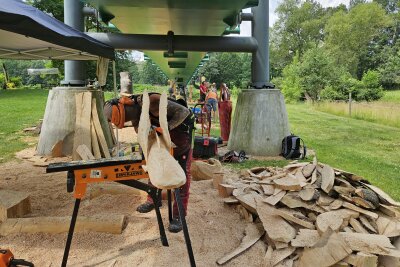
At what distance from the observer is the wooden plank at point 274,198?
416 cm

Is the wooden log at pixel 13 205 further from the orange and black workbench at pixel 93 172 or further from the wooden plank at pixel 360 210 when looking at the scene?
the wooden plank at pixel 360 210

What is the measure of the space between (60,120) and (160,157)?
7.09 m

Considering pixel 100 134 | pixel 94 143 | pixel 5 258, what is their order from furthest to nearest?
pixel 100 134
pixel 94 143
pixel 5 258

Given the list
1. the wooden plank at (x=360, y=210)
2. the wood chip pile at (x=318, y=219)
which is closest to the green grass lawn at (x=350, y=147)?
the wood chip pile at (x=318, y=219)

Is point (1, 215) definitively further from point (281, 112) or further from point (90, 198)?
point (281, 112)

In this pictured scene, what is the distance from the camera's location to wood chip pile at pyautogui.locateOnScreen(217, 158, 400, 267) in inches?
122

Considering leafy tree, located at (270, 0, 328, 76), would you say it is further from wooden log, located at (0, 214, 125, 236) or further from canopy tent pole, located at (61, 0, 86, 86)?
wooden log, located at (0, 214, 125, 236)

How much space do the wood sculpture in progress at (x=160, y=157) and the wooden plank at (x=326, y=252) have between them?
1679mm

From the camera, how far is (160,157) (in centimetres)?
237

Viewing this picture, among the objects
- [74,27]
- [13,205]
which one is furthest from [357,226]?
[74,27]

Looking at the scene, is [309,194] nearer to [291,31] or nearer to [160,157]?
[160,157]

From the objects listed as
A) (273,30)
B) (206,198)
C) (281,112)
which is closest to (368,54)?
(273,30)

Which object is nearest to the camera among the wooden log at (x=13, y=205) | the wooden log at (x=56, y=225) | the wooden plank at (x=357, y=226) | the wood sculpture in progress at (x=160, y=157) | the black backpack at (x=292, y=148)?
the wood sculpture in progress at (x=160, y=157)

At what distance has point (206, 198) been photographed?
16.8 feet
